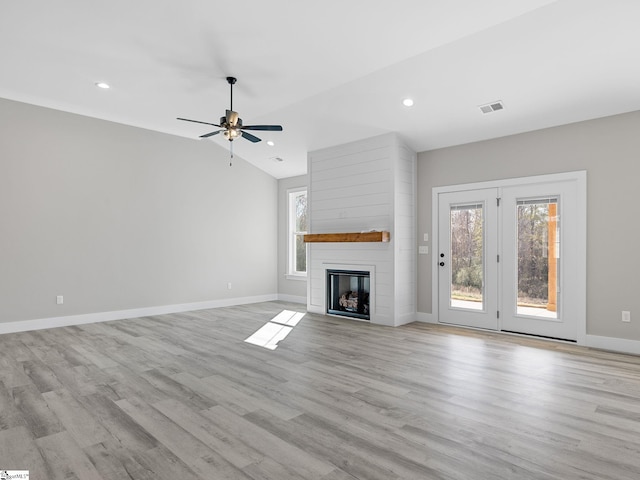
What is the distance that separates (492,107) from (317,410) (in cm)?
420

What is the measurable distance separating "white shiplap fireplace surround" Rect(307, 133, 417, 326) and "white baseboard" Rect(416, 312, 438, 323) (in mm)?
124

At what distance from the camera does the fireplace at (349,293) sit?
6.56 meters

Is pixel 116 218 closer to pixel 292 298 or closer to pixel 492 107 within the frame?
pixel 292 298

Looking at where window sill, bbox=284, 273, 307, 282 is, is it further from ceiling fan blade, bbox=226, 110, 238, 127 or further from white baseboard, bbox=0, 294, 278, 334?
ceiling fan blade, bbox=226, 110, 238, 127

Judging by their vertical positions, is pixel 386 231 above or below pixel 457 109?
below

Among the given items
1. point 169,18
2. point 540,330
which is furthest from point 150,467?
point 540,330

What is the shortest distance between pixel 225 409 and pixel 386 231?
381 cm

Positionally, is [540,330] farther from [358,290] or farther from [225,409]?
[225,409]

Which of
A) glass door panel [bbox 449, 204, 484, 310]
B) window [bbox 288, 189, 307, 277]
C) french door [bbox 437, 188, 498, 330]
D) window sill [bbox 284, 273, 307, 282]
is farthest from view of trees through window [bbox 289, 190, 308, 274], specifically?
glass door panel [bbox 449, 204, 484, 310]

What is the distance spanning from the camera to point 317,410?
2.92m

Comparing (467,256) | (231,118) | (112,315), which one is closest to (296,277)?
(112,315)

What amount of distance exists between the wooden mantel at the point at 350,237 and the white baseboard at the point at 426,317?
1.44m

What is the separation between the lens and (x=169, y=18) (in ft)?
11.8

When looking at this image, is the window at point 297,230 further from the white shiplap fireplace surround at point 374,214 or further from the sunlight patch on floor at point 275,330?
the sunlight patch on floor at point 275,330
